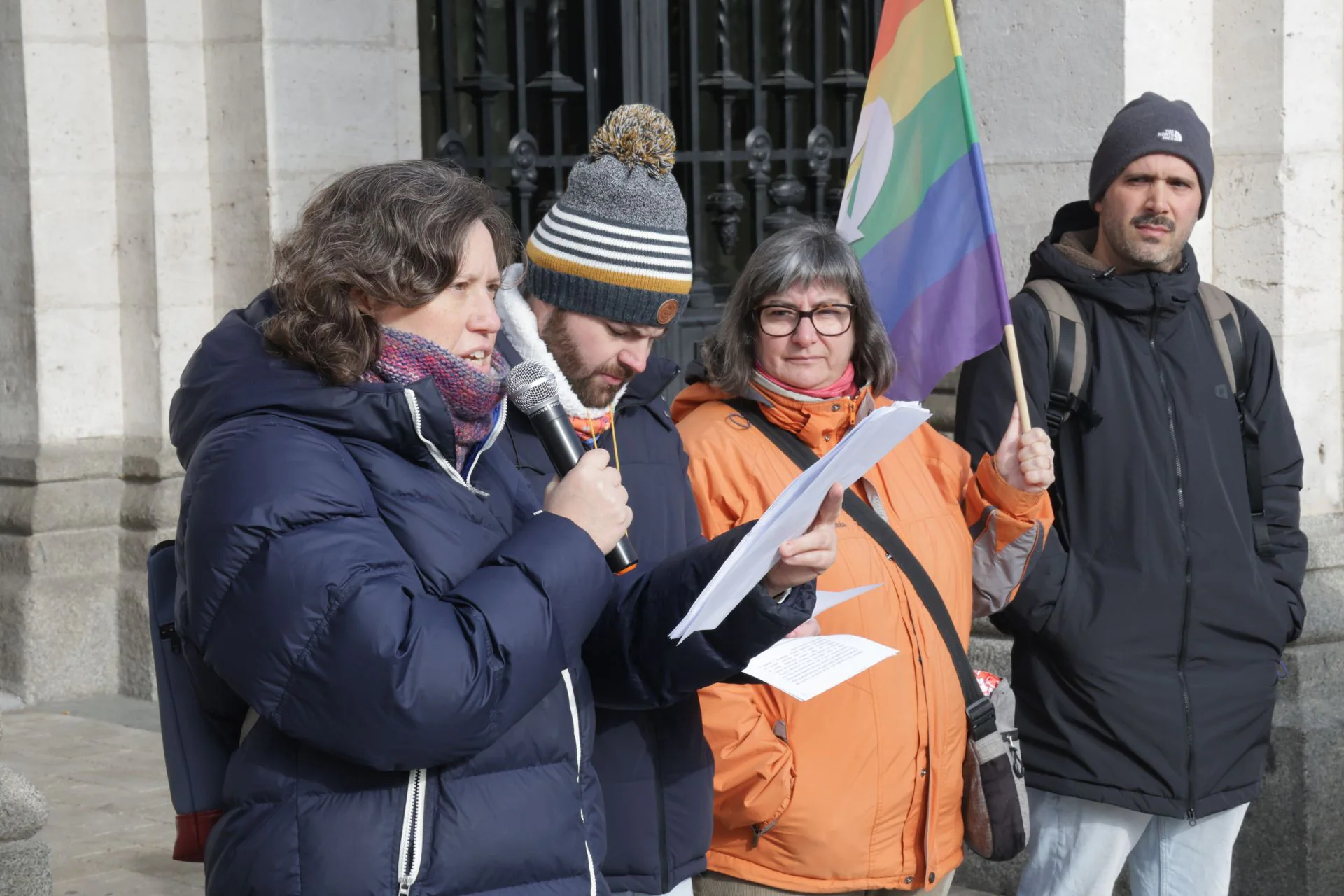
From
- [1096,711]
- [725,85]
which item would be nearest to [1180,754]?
[1096,711]

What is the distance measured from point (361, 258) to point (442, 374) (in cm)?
19

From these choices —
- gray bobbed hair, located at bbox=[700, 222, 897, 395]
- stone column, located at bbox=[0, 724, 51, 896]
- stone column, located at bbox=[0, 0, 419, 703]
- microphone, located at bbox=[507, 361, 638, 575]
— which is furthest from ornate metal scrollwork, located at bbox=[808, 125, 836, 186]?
microphone, located at bbox=[507, 361, 638, 575]

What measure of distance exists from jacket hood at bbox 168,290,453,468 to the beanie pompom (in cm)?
102

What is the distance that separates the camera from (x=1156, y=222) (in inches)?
160

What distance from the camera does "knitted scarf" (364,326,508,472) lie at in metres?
2.37

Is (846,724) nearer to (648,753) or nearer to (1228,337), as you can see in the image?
(648,753)

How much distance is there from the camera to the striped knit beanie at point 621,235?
10.3 ft

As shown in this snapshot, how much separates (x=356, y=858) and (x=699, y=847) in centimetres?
97

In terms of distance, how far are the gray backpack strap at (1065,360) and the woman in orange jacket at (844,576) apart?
36 cm

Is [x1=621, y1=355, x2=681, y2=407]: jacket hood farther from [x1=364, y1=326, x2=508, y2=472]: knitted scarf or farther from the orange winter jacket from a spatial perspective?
[x1=364, y1=326, x2=508, y2=472]: knitted scarf

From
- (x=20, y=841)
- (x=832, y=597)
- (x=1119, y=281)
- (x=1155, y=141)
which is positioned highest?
(x=1155, y=141)

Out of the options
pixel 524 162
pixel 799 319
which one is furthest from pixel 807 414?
pixel 524 162

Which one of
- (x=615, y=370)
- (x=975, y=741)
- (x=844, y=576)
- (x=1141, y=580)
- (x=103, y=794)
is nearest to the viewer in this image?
(x=615, y=370)

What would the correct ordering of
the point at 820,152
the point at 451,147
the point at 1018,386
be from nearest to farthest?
the point at 1018,386 → the point at 451,147 → the point at 820,152
